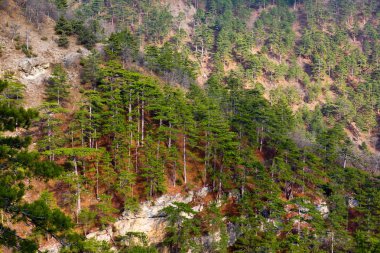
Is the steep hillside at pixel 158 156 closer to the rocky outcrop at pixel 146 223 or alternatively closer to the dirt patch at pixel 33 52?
the rocky outcrop at pixel 146 223

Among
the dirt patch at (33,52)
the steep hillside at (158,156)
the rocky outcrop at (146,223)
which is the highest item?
the dirt patch at (33,52)

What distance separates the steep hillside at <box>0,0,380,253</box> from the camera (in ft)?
89.9

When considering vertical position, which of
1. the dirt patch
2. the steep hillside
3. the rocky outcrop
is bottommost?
the rocky outcrop

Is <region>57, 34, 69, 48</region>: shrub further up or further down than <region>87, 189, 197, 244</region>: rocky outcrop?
further up

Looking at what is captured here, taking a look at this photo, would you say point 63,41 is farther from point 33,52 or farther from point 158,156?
point 158,156

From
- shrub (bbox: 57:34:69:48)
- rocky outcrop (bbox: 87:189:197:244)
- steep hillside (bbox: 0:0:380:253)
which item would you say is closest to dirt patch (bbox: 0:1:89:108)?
steep hillside (bbox: 0:0:380:253)

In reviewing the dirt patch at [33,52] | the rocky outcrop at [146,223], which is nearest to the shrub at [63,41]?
the dirt patch at [33,52]

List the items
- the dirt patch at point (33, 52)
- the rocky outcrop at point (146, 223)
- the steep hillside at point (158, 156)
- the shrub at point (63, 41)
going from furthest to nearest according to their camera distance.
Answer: the shrub at point (63, 41)
the dirt patch at point (33, 52)
the rocky outcrop at point (146, 223)
the steep hillside at point (158, 156)

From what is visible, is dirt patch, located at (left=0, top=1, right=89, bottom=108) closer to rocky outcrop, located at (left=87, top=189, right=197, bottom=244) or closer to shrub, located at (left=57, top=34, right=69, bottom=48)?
shrub, located at (left=57, top=34, right=69, bottom=48)

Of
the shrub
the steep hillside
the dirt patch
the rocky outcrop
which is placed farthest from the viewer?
the shrub

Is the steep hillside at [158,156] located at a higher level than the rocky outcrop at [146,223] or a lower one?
higher

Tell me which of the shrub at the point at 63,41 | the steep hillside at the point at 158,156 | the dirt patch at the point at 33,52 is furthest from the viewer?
the shrub at the point at 63,41

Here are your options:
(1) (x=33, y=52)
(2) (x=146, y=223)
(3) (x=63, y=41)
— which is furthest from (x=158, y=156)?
(3) (x=63, y=41)

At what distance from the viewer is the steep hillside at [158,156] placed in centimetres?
2741
